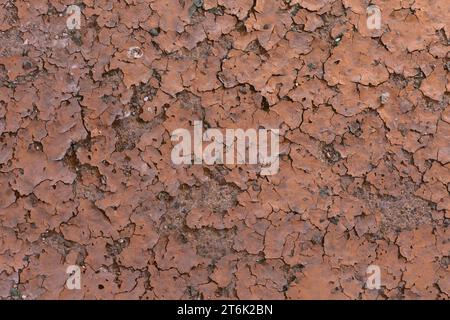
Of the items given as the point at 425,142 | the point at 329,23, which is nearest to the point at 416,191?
the point at 425,142

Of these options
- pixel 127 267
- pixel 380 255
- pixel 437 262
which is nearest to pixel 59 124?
pixel 127 267

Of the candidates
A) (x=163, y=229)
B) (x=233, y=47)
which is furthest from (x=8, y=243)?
(x=233, y=47)

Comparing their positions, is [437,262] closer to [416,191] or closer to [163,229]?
[416,191]

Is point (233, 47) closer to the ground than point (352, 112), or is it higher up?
higher up

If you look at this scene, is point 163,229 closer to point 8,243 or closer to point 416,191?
point 8,243

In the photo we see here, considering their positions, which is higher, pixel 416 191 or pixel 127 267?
pixel 416 191

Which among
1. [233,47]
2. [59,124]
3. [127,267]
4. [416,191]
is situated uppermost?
[233,47]
